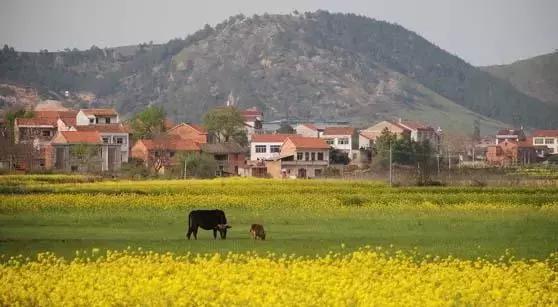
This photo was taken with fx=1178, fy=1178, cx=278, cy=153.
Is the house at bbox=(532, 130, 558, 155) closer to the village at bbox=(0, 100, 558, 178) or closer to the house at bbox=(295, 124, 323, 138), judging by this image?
the house at bbox=(295, 124, 323, 138)

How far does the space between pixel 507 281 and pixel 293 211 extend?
2781 centimetres

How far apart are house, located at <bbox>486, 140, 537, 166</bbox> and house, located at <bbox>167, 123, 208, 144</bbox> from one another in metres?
40.8

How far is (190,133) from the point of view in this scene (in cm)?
13100

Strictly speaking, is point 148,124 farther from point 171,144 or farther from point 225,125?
point 171,144

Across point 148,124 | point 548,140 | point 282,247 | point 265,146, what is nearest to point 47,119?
point 148,124

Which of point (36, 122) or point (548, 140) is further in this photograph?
point (548, 140)

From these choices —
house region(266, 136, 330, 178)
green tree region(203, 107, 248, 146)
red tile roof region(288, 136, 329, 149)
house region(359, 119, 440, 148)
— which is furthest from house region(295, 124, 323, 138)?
house region(266, 136, 330, 178)

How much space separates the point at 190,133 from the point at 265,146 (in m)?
9.25

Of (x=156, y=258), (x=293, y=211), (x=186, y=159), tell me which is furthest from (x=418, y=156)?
(x=156, y=258)

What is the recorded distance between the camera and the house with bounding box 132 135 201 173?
111 metres

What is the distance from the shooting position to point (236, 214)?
157ft

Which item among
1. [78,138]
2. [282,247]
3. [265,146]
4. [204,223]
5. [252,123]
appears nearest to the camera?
[282,247]

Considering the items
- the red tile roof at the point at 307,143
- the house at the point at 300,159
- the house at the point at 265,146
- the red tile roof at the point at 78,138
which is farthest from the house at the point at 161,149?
the house at the point at 265,146

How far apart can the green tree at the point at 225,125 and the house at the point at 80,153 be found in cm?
2783
